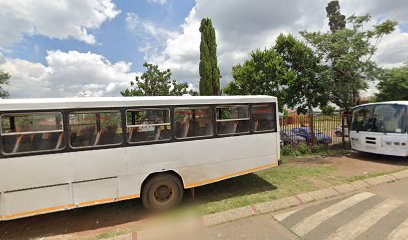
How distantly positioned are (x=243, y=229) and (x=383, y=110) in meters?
7.81

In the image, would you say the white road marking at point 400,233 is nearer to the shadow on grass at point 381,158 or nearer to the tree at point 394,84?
the shadow on grass at point 381,158

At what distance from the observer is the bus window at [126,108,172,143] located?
489 centimetres

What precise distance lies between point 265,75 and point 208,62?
6.10m

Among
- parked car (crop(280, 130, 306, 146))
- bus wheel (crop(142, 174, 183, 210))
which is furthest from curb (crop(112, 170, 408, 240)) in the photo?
parked car (crop(280, 130, 306, 146))

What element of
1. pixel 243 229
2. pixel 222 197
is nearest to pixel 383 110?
pixel 222 197

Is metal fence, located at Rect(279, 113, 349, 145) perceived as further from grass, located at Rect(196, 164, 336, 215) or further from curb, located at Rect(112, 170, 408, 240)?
curb, located at Rect(112, 170, 408, 240)

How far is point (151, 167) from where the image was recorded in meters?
4.93

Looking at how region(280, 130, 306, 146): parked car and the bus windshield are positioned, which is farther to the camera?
region(280, 130, 306, 146): parked car

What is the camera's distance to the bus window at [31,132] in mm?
4023

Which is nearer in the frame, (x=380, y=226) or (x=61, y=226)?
(x=380, y=226)

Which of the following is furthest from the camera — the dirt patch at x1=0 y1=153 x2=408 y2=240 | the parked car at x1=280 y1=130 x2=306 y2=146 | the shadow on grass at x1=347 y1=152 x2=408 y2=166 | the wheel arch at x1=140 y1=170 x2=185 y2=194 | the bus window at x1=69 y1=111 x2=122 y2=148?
the parked car at x1=280 y1=130 x2=306 y2=146

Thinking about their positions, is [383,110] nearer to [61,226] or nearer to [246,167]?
[246,167]

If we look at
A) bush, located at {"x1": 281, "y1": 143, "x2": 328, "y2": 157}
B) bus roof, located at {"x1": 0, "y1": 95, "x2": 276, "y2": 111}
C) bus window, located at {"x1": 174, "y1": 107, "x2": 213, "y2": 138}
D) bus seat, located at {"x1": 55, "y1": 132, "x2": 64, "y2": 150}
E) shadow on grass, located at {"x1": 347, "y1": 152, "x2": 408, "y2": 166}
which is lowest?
shadow on grass, located at {"x1": 347, "y1": 152, "x2": 408, "y2": 166}

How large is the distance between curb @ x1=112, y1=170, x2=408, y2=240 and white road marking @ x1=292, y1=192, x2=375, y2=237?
0.37 metres
